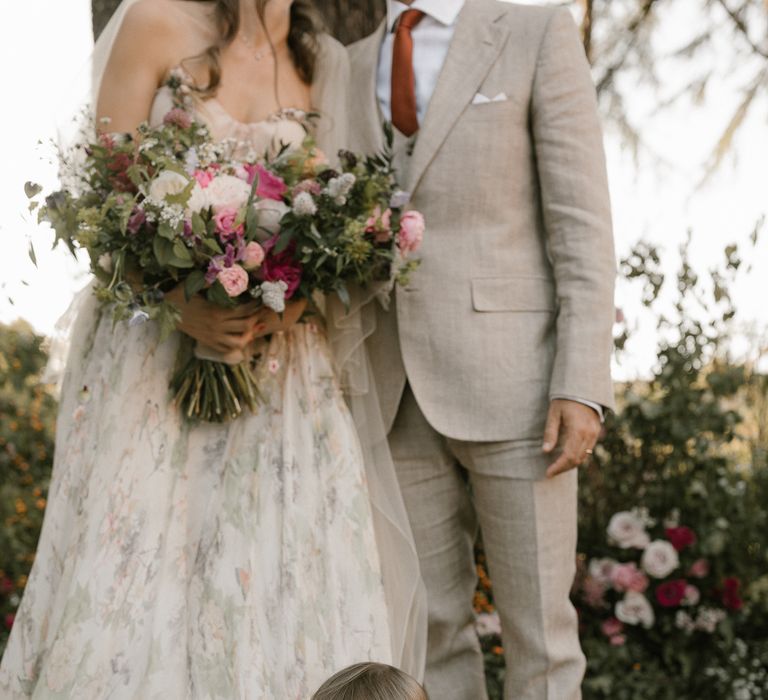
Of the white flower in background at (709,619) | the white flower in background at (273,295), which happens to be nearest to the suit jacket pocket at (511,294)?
the white flower in background at (273,295)

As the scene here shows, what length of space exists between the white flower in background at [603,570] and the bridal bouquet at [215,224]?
1.94 metres

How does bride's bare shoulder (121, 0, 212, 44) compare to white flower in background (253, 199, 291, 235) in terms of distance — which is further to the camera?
bride's bare shoulder (121, 0, 212, 44)

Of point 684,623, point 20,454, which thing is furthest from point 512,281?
point 20,454

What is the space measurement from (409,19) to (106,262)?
1.07 m

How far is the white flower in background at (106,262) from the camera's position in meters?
2.51

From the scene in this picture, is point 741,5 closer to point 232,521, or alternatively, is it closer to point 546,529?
point 546,529

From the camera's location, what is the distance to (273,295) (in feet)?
8.12

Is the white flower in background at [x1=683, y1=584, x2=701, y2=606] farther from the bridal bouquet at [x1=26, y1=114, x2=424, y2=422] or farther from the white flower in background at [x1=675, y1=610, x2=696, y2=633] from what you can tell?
the bridal bouquet at [x1=26, y1=114, x2=424, y2=422]

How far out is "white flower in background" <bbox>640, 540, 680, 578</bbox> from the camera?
4.00m

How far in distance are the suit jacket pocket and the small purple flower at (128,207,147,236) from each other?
89 centimetres

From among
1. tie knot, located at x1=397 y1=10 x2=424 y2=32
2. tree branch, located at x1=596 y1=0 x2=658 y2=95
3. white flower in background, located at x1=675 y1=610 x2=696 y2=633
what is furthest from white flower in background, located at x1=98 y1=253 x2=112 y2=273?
tree branch, located at x1=596 y1=0 x2=658 y2=95

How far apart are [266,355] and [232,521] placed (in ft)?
1.51

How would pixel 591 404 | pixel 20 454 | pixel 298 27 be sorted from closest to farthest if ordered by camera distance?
pixel 591 404 < pixel 298 27 < pixel 20 454

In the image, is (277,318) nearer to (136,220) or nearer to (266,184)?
(266,184)
